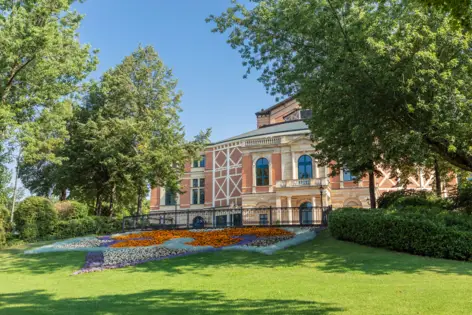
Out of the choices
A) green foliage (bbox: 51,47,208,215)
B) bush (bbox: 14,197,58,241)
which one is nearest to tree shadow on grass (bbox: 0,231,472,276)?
bush (bbox: 14,197,58,241)

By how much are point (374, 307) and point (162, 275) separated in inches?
255

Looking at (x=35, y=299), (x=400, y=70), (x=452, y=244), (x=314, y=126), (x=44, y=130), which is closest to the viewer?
(x=35, y=299)

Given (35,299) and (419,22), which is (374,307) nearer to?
(35,299)

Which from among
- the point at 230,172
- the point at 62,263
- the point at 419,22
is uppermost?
the point at 419,22

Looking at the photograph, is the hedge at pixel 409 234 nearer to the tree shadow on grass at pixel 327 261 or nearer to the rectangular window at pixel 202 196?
the tree shadow on grass at pixel 327 261

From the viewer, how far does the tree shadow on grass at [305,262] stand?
1042 cm

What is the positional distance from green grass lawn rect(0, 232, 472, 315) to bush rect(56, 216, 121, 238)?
10.8 meters

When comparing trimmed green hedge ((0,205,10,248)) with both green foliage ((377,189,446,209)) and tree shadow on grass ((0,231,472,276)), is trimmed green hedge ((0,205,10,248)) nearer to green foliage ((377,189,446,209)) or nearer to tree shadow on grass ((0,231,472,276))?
tree shadow on grass ((0,231,472,276))

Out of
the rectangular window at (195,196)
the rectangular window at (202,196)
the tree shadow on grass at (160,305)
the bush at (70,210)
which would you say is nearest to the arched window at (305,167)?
the rectangular window at (202,196)

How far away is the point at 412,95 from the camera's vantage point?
44.7 feet

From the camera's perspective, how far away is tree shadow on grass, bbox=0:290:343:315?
6.79 metres

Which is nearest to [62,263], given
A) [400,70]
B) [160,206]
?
[400,70]

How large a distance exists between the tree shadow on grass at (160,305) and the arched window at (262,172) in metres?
32.5

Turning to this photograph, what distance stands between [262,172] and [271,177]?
4.35 ft
